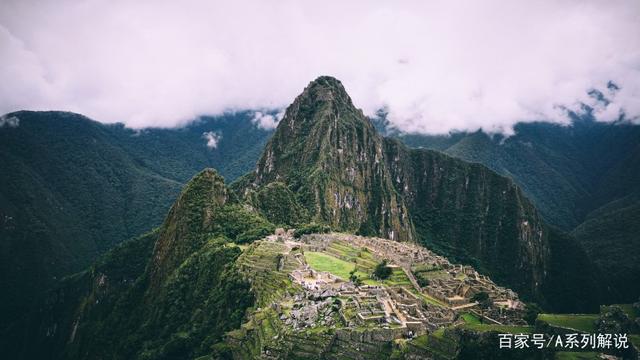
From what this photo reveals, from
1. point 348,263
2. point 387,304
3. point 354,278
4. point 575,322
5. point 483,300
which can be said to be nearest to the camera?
point 387,304

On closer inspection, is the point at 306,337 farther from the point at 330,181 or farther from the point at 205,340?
the point at 330,181

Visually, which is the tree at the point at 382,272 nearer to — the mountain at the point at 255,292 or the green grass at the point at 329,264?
the mountain at the point at 255,292

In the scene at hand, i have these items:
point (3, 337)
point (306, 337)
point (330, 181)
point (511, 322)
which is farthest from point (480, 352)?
point (3, 337)

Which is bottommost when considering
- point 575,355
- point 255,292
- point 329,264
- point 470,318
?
point 575,355

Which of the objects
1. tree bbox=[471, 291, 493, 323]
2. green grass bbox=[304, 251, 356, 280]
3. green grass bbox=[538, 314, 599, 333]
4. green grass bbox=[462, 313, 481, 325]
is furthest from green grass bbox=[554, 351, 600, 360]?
green grass bbox=[304, 251, 356, 280]

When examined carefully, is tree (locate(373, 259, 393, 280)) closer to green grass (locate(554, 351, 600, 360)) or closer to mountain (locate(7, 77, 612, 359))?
mountain (locate(7, 77, 612, 359))

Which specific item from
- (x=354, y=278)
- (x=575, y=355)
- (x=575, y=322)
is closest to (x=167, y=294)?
(x=354, y=278)

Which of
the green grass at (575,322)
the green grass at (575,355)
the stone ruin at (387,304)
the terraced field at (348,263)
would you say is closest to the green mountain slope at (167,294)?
the stone ruin at (387,304)

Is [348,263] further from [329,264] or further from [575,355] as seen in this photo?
[575,355]
